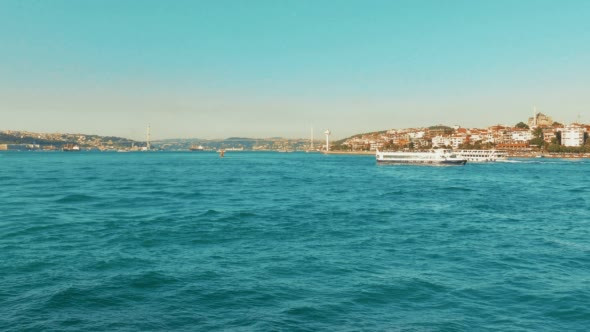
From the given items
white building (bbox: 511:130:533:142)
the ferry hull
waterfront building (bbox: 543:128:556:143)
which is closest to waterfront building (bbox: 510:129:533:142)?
white building (bbox: 511:130:533:142)

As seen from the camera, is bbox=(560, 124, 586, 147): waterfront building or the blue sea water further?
bbox=(560, 124, 586, 147): waterfront building

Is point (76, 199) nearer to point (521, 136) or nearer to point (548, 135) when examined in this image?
point (548, 135)

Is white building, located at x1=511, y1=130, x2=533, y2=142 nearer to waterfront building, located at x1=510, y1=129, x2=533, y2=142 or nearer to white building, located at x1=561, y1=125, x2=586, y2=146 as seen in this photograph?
waterfront building, located at x1=510, y1=129, x2=533, y2=142

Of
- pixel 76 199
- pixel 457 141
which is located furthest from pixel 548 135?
pixel 76 199

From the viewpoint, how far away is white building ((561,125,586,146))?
149000mm

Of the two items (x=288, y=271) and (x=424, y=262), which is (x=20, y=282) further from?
(x=424, y=262)

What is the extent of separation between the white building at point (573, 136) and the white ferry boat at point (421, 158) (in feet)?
251

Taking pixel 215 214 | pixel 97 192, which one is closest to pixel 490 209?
pixel 215 214

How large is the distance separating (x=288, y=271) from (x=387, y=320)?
4283mm

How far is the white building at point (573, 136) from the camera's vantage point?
14900 cm

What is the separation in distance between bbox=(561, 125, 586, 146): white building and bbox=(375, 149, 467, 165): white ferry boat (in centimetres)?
7652

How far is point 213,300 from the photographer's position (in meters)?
10.5

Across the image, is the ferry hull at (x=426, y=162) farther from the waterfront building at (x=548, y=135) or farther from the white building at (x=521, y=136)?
the white building at (x=521, y=136)

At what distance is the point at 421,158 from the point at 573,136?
278 ft
